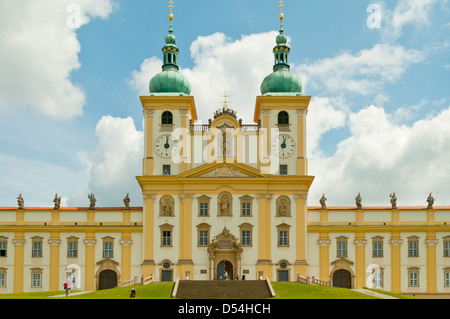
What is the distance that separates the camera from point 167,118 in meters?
68.2

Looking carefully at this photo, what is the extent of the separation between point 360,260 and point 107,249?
25.6 meters

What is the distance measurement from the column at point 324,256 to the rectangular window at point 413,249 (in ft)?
27.3

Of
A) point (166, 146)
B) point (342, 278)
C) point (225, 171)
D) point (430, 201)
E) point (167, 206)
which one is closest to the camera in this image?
point (167, 206)

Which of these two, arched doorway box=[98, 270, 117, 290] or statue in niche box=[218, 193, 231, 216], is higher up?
statue in niche box=[218, 193, 231, 216]

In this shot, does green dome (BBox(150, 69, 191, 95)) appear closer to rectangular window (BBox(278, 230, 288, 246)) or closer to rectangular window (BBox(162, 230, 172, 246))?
rectangular window (BBox(162, 230, 172, 246))

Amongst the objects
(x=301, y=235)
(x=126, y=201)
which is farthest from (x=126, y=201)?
(x=301, y=235)

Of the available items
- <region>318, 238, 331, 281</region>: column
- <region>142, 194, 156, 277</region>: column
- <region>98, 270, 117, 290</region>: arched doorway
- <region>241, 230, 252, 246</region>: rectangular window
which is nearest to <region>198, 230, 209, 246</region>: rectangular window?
<region>241, 230, 252, 246</region>: rectangular window

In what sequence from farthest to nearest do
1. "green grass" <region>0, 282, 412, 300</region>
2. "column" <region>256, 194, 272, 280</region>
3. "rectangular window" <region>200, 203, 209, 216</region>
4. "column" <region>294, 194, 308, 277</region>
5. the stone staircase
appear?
"rectangular window" <region>200, 203, 209, 216</region> < "column" <region>294, 194, 308, 277</region> < "column" <region>256, 194, 272, 280</region> < the stone staircase < "green grass" <region>0, 282, 412, 300</region>

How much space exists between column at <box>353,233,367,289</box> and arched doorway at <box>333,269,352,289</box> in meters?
0.82

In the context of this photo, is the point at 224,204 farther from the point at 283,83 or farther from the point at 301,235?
the point at 283,83

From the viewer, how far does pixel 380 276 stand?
66.8 metres

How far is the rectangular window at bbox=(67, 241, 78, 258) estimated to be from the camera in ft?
221

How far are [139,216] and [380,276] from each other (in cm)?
2517
